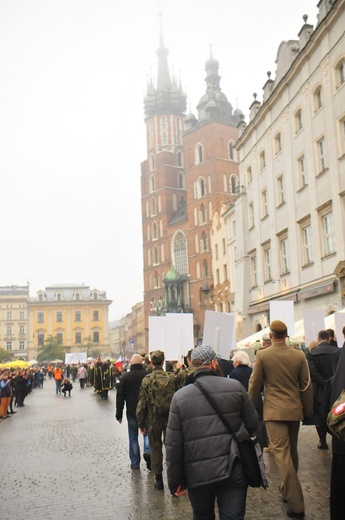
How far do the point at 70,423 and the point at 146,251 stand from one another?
226 feet

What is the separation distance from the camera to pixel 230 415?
4.34 metres

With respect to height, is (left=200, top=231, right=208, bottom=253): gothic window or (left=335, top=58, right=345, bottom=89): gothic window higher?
(left=200, top=231, right=208, bottom=253): gothic window

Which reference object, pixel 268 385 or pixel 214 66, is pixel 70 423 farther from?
pixel 214 66

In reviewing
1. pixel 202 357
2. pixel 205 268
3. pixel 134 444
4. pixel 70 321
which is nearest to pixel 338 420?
pixel 202 357

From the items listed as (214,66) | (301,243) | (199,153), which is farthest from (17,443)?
(214,66)

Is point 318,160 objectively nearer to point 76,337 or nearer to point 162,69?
point 162,69

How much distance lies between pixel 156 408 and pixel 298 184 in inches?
769

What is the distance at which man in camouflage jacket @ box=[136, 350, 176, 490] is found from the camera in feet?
26.5

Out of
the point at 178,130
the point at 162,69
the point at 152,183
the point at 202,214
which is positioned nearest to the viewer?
the point at 202,214

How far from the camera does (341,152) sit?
70.2ft

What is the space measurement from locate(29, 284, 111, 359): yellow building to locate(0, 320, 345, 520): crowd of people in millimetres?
114041

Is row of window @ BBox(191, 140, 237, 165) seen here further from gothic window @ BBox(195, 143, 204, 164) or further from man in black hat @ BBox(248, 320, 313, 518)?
man in black hat @ BBox(248, 320, 313, 518)

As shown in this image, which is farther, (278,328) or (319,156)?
(319,156)

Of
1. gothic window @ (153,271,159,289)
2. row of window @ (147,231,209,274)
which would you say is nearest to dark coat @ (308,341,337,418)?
row of window @ (147,231,209,274)
